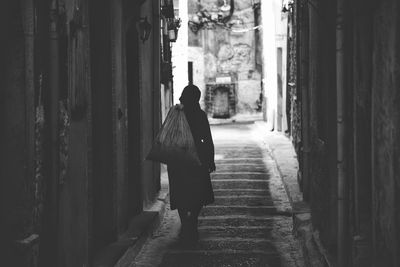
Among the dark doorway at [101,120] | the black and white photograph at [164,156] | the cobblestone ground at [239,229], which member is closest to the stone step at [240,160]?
the black and white photograph at [164,156]

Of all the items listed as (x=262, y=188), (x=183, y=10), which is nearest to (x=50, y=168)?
(x=262, y=188)

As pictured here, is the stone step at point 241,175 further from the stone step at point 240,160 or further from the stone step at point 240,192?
the stone step at point 240,160

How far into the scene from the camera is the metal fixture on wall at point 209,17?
38.2 metres

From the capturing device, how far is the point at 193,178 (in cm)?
785

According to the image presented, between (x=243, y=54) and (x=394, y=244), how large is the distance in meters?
35.8

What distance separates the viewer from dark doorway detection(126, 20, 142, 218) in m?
8.69

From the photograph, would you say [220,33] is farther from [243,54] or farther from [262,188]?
[262,188]

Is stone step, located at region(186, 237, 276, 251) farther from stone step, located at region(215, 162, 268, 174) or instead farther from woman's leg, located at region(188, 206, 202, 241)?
stone step, located at region(215, 162, 268, 174)

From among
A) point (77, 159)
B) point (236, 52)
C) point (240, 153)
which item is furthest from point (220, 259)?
point (236, 52)

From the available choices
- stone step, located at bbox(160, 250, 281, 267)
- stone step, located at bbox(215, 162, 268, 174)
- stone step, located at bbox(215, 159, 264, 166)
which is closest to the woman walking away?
stone step, located at bbox(160, 250, 281, 267)

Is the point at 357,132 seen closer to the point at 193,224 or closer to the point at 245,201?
the point at 193,224

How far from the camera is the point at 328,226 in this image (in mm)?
6238

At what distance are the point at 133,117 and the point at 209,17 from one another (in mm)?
30394

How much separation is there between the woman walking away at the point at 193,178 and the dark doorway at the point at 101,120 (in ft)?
3.12
